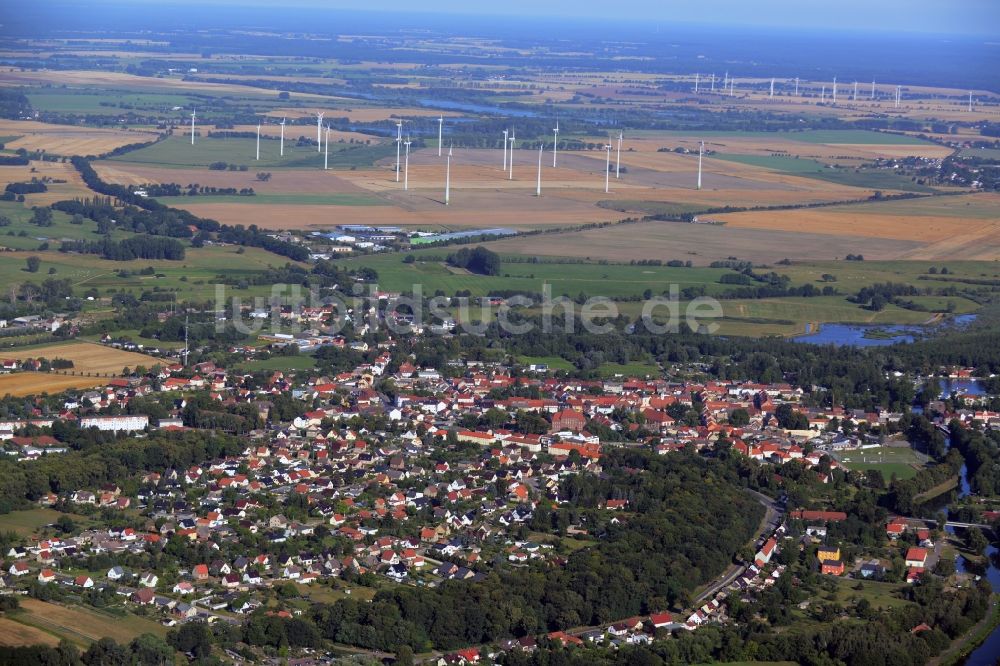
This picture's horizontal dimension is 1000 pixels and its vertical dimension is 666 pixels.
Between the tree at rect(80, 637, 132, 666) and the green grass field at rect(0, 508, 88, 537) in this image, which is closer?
the tree at rect(80, 637, 132, 666)

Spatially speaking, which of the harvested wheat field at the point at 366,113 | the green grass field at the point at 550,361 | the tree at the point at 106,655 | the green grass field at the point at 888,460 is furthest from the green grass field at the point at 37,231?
the harvested wheat field at the point at 366,113

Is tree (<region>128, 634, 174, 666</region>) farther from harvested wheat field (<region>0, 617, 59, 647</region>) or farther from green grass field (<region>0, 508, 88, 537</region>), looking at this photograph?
green grass field (<region>0, 508, 88, 537</region>)

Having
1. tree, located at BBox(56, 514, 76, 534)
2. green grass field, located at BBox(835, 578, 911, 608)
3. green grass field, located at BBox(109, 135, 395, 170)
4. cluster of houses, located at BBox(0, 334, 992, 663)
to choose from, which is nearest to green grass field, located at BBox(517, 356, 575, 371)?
cluster of houses, located at BBox(0, 334, 992, 663)

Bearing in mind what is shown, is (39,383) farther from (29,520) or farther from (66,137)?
(66,137)

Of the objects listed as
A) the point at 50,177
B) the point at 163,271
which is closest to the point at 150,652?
the point at 163,271

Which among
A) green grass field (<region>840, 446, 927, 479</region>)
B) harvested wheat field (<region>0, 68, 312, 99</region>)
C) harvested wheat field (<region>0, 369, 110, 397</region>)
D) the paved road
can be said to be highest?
harvested wheat field (<region>0, 68, 312, 99</region>)

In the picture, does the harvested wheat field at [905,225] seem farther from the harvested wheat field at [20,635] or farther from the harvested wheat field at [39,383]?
the harvested wheat field at [20,635]
